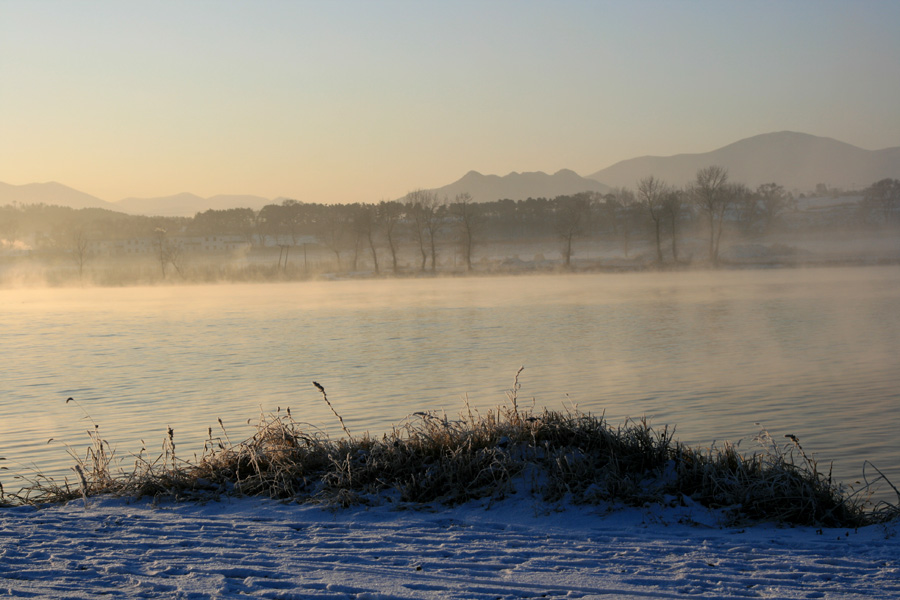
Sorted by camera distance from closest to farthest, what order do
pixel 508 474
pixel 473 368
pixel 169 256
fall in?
pixel 508 474 → pixel 473 368 → pixel 169 256

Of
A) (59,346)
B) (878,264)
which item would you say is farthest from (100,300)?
(878,264)

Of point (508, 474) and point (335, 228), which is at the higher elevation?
point (335, 228)

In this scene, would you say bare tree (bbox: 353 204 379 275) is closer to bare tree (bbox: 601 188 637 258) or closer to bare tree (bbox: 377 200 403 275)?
bare tree (bbox: 377 200 403 275)

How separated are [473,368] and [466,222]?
79124 millimetres

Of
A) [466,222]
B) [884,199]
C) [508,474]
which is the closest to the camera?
[508,474]

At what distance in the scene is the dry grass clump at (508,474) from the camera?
675 centimetres

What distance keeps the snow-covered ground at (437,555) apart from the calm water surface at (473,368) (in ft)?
12.9

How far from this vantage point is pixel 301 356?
2338 centimetres

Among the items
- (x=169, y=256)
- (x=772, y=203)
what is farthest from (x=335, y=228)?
(x=772, y=203)

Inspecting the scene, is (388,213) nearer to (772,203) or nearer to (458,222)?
(458,222)

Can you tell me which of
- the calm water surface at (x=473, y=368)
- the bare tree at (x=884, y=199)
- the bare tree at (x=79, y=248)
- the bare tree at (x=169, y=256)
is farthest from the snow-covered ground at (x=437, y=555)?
the bare tree at (x=884, y=199)

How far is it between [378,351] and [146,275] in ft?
244

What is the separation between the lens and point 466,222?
322 feet

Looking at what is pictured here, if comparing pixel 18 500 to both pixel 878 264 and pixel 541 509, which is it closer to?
pixel 541 509
